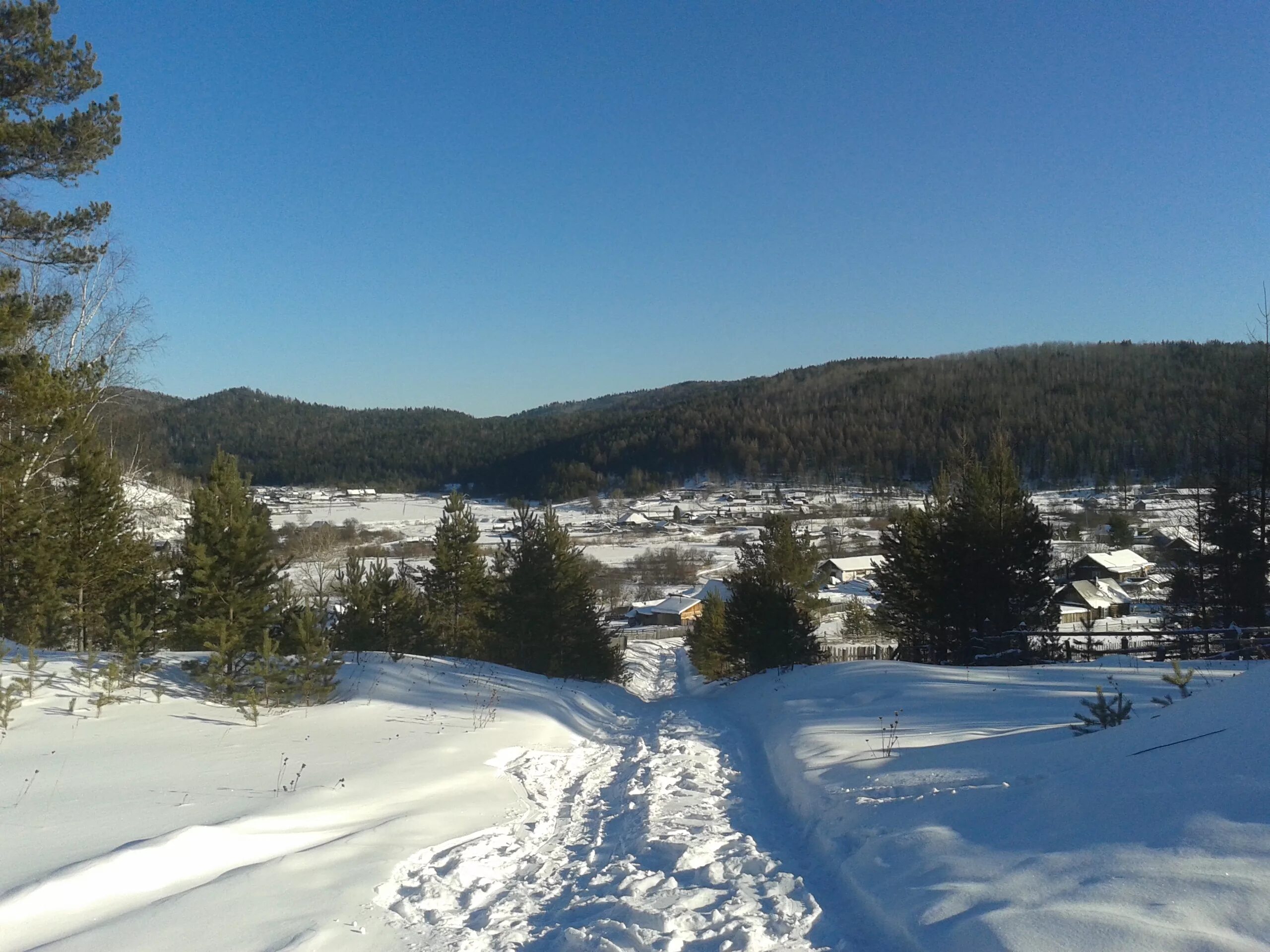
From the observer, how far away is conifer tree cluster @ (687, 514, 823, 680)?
65.6 ft

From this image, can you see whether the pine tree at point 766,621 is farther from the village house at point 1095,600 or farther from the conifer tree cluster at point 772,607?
the village house at point 1095,600

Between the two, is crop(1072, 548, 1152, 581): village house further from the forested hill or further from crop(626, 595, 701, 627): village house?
crop(626, 595, 701, 627): village house

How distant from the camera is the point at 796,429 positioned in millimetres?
118875

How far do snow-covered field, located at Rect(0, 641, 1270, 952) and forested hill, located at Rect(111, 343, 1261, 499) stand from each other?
58523mm

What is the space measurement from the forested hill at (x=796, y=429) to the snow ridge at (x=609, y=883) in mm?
60823

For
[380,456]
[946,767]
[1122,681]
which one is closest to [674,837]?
[946,767]

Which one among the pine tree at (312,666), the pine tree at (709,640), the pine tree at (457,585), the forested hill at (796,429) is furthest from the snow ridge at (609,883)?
the forested hill at (796,429)

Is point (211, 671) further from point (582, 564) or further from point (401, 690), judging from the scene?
point (582, 564)

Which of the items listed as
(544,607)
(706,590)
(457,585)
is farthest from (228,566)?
(706,590)

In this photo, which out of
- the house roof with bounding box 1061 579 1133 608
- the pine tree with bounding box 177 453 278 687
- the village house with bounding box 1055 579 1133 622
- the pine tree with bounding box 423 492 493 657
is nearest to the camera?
the pine tree with bounding box 177 453 278 687

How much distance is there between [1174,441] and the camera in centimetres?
6700

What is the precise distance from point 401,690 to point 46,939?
840 centimetres

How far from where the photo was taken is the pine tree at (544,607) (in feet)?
70.9

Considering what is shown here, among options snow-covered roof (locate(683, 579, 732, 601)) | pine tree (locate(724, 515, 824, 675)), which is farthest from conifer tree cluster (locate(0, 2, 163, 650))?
snow-covered roof (locate(683, 579, 732, 601))
